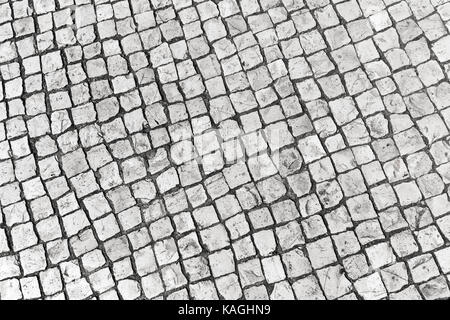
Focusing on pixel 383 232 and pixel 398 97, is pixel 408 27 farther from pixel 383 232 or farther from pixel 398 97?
pixel 383 232

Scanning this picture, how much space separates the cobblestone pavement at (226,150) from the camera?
14.1 ft

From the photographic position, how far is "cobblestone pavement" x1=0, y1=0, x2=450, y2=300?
4289 millimetres

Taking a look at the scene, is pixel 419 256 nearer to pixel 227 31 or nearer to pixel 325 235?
pixel 325 235

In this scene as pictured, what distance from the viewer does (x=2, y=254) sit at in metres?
4.45

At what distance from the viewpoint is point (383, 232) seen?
14.1 feet

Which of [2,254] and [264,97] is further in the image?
[264,97]

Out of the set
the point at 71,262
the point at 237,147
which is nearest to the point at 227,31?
the point at 237,147

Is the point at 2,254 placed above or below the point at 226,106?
below

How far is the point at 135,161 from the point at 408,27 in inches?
97.3

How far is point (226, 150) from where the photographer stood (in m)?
4.60
